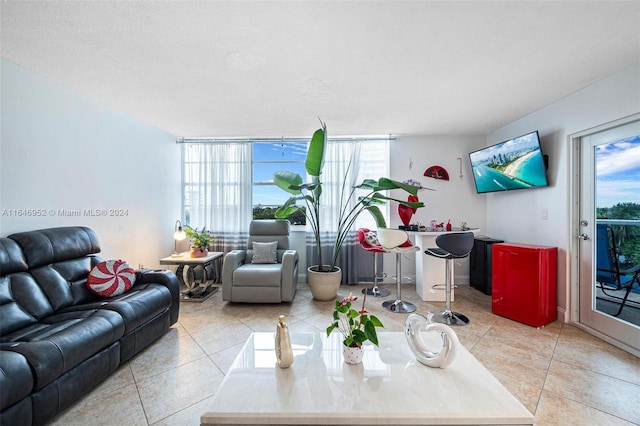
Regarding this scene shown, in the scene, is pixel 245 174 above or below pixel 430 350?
above

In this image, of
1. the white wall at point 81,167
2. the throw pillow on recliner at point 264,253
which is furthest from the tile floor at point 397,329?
the white wall at point 81,167

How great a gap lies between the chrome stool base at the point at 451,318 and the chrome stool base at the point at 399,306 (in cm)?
31

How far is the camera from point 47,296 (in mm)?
1972

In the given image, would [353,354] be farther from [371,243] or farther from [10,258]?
[10,258]

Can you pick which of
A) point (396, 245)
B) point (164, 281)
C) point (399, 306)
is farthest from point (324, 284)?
point (164, 281)

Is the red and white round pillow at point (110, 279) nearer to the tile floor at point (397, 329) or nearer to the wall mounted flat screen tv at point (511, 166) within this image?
the tile floor at point (397, 329)

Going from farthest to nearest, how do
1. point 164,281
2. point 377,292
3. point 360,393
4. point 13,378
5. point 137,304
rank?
point 377,292
point 164,281
point 137,304
point 13,378
point 360,393

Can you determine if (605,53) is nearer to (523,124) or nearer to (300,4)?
(523,124)

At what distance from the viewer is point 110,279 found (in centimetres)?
227

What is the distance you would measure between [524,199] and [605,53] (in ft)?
5.91

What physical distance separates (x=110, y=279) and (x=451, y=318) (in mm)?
3431

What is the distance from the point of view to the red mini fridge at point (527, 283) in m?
2.62

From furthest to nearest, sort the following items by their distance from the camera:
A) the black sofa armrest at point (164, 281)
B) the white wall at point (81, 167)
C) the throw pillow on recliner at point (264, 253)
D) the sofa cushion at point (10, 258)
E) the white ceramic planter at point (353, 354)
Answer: the throw pillow on recliner at point (264, 253), the black sofa armrest at point (164, 281), the white wall at point (81, 167), the sofa cushion at point (10, 258), the white ceramic planter at point (353, 354)

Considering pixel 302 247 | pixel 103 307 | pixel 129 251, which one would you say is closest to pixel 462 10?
pixel 103 307
